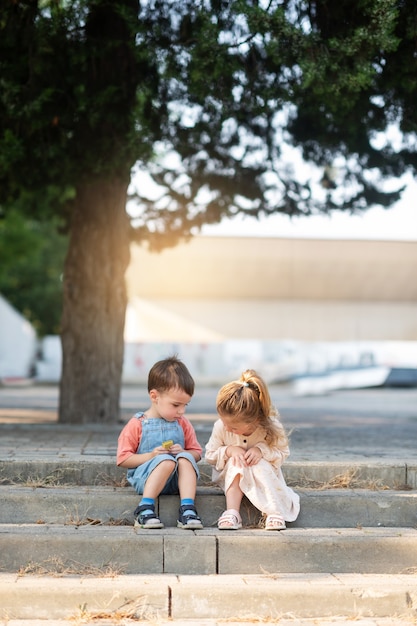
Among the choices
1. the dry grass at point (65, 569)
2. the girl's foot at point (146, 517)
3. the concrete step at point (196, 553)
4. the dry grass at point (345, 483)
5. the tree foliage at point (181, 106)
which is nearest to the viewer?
the dry grass at point (65, 569)

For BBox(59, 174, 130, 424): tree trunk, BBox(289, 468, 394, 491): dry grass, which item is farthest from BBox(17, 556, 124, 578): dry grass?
BBox(59, 174, 130, 424): tree trunk

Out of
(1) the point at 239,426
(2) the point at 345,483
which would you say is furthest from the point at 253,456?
(2) the point at 345,483

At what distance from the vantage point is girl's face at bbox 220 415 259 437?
488 cm

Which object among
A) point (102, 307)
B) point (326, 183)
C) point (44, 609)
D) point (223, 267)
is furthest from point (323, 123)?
point (223, 267)

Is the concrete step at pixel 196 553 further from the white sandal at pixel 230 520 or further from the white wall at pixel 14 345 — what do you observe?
the white wall at pixel 14 345

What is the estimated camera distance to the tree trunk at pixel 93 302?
9695 mm

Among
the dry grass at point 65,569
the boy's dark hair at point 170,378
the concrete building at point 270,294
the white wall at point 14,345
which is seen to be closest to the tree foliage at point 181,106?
the boy's dark hair at point 170,378

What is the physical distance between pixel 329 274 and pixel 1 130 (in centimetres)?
3611

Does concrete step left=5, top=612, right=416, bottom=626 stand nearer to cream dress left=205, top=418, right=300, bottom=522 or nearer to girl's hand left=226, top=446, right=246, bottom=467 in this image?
cream dress left=205, top=418, right=300, bottom=522

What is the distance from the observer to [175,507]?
4.91 metres

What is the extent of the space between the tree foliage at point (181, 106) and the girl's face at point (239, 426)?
3.25 metres

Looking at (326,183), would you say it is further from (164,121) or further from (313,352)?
(313,352)

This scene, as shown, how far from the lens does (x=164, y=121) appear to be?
944 cm

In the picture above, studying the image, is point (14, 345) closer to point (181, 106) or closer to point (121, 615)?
point (181, 106)
